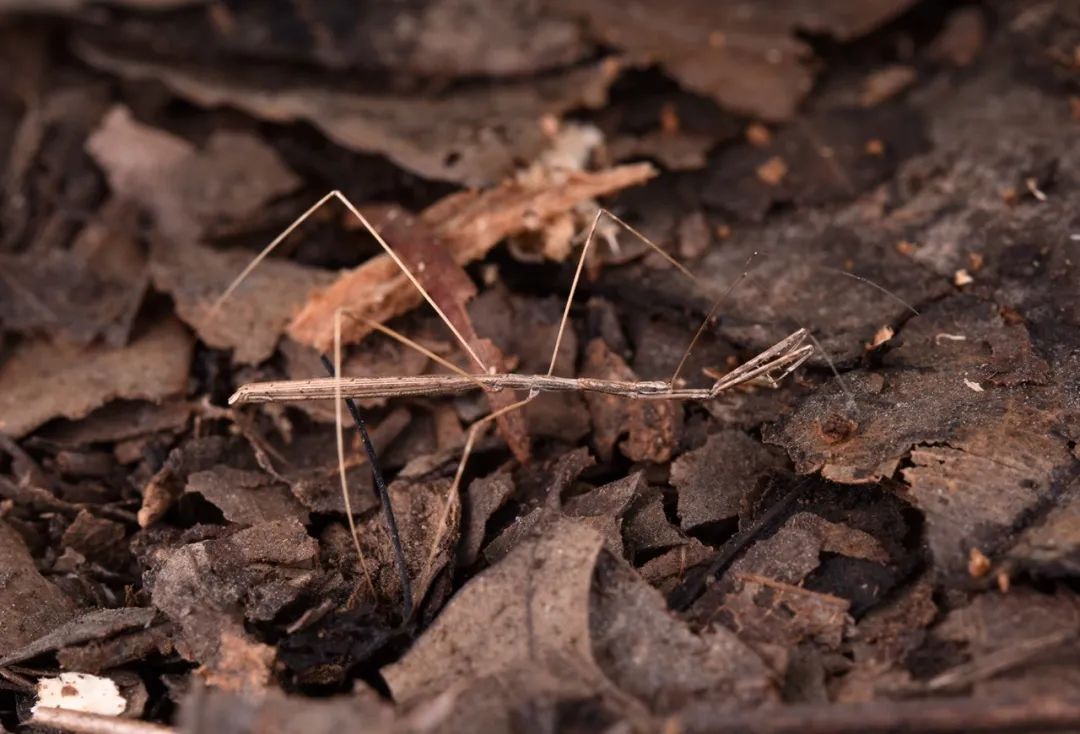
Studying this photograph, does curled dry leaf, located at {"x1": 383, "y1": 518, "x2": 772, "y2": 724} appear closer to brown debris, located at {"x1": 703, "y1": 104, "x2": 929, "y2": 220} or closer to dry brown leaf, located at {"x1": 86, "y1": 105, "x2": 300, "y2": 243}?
brown debris, located at {"x1": 703, "y1": 104, "x2": 929, "y2": 220}

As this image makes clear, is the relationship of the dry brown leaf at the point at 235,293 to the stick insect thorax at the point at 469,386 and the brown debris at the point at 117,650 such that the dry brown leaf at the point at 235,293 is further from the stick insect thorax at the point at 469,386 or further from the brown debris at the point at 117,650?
the brown debris at the point at 117,650

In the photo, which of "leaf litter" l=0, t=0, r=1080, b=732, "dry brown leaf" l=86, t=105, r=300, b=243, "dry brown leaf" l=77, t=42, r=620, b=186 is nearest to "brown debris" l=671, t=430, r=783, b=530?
"leaf litter" l=0, t=0, r=1080, b=732

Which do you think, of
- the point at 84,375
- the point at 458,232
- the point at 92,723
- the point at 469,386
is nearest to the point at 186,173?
the point at 84,375

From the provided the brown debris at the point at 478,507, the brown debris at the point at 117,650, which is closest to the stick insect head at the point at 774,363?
the brown debris at the point at 478,507

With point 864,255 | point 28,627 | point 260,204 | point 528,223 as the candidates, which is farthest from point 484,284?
point 28,627

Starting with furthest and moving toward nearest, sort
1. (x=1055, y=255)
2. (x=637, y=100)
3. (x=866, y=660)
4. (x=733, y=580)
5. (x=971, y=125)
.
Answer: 1. (x=637, y=100)
2. (x=971, y=125)
3. (x=1055, y=255)
4. (x=733, y=580)
5. (x=866, y=660)

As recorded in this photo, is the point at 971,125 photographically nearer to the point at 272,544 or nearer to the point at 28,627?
the point at 272,544

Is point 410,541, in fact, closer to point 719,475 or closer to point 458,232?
point 719,475
